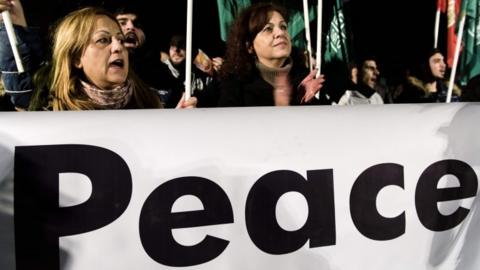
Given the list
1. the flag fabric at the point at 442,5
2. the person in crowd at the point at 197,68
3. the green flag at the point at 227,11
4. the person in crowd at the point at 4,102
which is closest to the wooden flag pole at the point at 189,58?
the person in crowd at the point at 197,68

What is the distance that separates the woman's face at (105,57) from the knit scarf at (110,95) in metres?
0.02

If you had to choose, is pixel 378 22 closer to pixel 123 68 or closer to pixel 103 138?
pixel 123 68

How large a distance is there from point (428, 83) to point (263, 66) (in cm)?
86

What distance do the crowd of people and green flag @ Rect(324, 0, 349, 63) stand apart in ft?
0.27

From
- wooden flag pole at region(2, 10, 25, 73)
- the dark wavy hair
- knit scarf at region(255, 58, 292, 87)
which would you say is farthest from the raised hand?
wooden flag pole at region(2, 10, 25, 73)

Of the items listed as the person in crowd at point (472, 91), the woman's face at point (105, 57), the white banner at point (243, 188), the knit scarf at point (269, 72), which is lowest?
the white banner at point (243, 188)

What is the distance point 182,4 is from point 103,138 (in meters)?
0.56

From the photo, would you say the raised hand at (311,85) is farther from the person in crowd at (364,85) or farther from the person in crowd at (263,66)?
the person in crowd at (364,85)

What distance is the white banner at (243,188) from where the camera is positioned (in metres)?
1.61

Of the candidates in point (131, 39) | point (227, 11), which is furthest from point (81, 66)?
point (227, 11)

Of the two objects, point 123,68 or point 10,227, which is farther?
point 123,68

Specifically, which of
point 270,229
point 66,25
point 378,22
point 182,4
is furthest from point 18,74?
point 378,22

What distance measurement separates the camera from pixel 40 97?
66.0 inches

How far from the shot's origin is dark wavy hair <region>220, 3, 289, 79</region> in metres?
1.92
